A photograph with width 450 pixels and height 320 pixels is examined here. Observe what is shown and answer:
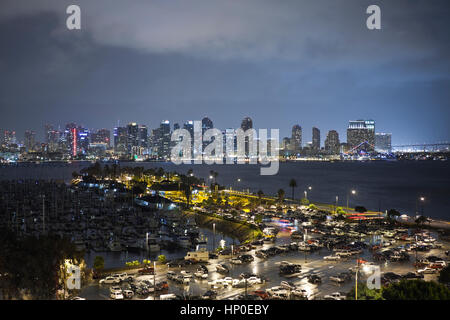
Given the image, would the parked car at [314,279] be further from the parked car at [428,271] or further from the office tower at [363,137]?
the office tower at [363,137]

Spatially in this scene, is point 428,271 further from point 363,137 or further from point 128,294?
point 363,137

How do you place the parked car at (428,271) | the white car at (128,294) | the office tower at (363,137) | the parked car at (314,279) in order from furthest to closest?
the office tower at (363,137) < the parked car at (428,271) < the parked car at (314,279) < the white car at (128,294)

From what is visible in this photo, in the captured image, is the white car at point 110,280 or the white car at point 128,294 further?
the white car at point 110,280

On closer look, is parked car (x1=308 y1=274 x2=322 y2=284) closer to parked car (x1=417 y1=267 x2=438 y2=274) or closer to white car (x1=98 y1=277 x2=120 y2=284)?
parked car (x1=417 y1=267 x2=438 y2=274)

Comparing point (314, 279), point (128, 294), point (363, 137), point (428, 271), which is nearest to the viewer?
point (128, 294)

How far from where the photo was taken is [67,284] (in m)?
10.0

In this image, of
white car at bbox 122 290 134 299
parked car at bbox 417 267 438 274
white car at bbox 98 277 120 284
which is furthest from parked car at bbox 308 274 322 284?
white car at bbox 98 277 120 284

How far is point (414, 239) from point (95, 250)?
15.8m

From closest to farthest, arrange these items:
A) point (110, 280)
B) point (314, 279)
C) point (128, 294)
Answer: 1. point (128, 294)
2. point (314, 279)
3. point (110, 280)

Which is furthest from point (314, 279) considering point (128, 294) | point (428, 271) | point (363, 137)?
point (363, 137)

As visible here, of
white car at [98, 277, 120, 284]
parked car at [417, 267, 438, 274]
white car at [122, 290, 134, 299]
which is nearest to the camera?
white car at [122, 290, 134, 299]

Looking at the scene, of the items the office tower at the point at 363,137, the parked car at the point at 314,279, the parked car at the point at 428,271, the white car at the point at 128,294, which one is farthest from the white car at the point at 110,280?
the office tower at the point at 363,137
